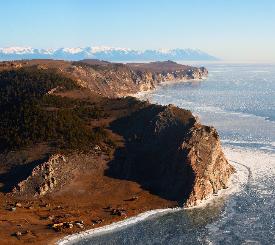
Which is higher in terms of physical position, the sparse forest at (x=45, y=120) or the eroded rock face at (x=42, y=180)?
the sparse forest at (x=45, y=120)

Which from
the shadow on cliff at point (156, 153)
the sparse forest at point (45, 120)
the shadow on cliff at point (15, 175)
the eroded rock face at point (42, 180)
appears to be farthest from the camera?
the sparse forest at point (45, 120)

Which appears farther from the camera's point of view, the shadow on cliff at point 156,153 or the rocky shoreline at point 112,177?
the shadow on cliff at point 156,153

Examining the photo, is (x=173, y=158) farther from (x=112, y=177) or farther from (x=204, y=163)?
(x=112, y=177)

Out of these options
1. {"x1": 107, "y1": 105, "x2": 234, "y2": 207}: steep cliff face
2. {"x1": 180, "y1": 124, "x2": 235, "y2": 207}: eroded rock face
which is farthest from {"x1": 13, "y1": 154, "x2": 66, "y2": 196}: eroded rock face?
{"x1": 180, "y1": 124, "x2": 235, "y2": 207}: eroded rock face

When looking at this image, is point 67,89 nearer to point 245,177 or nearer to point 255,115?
point 245,177

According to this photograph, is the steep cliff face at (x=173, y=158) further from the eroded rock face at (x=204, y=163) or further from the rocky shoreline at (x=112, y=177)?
the rocky shoreline at (x=112, y=177)

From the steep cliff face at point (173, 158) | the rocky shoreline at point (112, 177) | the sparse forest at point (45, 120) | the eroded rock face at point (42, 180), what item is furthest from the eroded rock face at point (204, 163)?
the eroded rock face at point (42, 180)

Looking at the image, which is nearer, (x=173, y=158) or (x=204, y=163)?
(x=204, y=163)

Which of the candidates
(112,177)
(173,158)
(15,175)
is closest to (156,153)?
(173,158)
